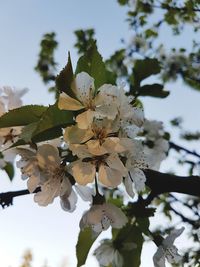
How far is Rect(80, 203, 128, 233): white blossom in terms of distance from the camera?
1057 mm

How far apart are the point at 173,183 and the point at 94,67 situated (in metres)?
0.37

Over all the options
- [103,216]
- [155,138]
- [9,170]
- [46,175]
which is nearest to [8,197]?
[46,175]

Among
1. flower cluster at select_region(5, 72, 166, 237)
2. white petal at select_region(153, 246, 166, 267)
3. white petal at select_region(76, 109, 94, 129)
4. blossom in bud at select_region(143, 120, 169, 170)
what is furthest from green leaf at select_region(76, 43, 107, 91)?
blossom in bud at select_region(143, 120, 169, 170)

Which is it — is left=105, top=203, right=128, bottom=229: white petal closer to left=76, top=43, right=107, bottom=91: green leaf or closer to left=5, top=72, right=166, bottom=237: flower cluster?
left=5, top=72, right=166, bottom=237: flower cluster

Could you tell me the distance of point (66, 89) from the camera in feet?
3.14

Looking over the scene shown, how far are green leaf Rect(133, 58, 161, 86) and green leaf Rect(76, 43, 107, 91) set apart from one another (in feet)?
1.53

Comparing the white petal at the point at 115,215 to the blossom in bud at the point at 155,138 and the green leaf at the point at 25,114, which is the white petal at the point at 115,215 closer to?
the green leaf at the point at 25,114

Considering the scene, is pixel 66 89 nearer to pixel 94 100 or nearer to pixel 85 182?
pixel 94 100

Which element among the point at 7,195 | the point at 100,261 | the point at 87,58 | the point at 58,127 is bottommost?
the point at 100,261

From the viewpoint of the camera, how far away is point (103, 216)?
107cm

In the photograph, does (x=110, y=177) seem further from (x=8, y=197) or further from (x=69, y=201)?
(x=8, y=197)

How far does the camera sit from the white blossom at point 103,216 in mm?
1057

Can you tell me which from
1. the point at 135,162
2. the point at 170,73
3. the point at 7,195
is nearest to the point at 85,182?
the point at 135,162

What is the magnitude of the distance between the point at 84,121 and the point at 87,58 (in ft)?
0.76
